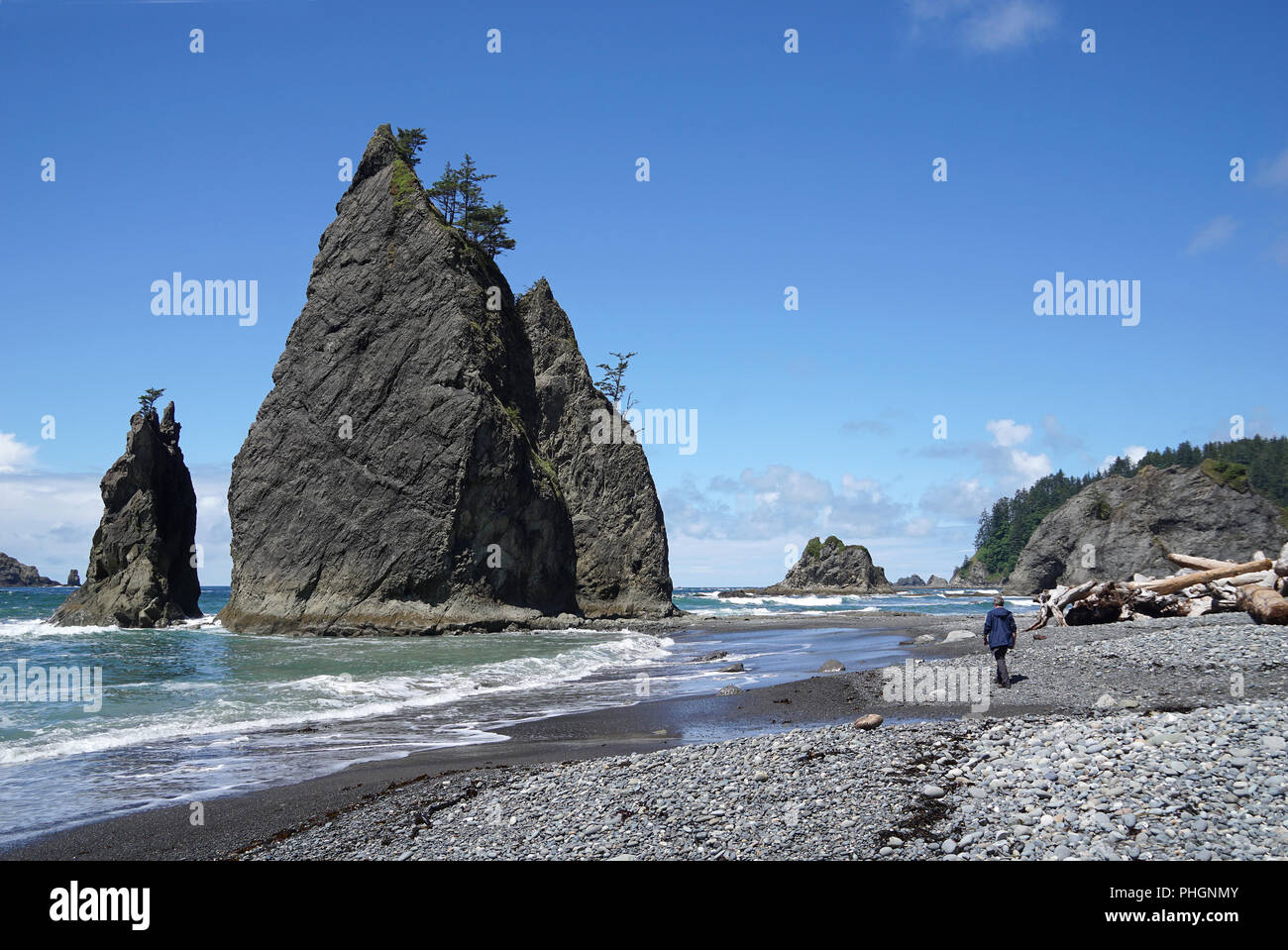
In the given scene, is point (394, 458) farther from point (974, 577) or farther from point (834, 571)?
point (974, 577)

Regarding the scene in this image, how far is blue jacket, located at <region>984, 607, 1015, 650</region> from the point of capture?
16156mm

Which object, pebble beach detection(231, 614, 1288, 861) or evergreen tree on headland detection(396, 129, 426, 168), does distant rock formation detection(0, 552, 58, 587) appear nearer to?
evergreen tree on headland detection(396, 129, 426, 168)

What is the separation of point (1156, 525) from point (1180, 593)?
75633 mm

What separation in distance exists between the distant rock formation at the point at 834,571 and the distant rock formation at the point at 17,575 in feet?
468

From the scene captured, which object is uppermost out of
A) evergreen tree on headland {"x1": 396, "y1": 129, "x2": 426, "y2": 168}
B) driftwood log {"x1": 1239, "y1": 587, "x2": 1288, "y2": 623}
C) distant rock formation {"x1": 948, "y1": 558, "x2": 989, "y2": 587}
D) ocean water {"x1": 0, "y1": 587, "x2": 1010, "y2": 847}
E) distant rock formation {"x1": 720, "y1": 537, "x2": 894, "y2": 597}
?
evergreen tree on headland {"x1": 396, "y1": 129, "x2": 426, "y2": 168}

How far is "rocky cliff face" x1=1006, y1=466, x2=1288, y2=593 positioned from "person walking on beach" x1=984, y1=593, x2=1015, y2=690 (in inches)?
2757

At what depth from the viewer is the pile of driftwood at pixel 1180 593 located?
22000 millimetres

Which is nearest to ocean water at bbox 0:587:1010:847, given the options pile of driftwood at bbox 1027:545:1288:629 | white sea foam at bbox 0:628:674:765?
white sea foam at bbox 0:628:674:765

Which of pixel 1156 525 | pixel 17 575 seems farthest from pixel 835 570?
pixel 17 575

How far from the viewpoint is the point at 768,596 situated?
12756 cm
